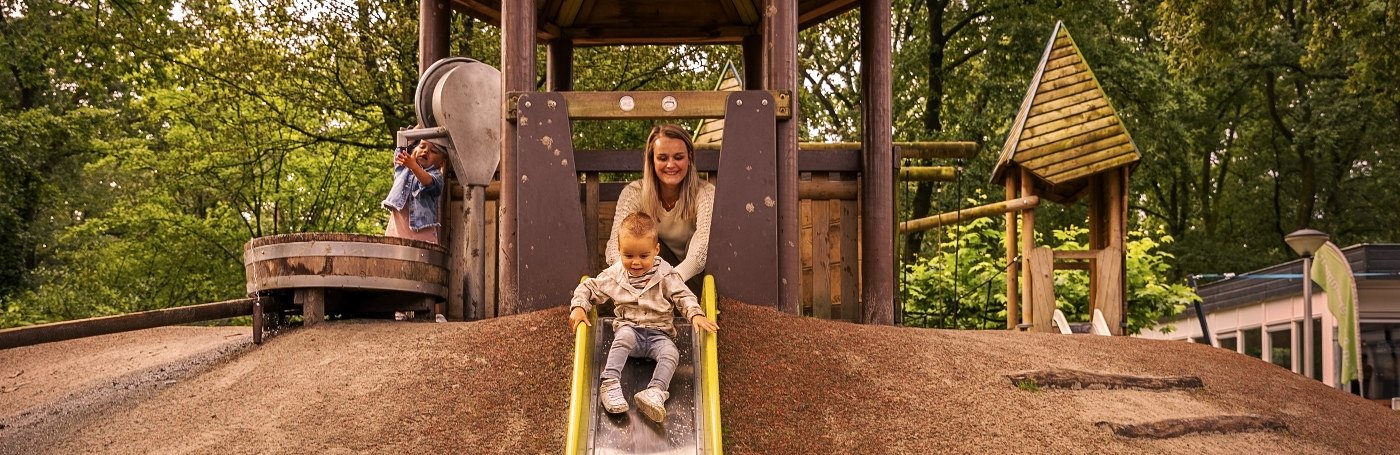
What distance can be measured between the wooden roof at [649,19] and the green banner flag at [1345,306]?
6647 millimetres

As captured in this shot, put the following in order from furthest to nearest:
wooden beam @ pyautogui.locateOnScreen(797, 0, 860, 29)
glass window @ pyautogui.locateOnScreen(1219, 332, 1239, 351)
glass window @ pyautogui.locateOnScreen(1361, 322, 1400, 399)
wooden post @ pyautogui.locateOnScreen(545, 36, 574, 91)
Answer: glass window @ pyautogui.locateOnScreen(1219, 332, 1239, 351) < glass window @ pyautogui.locateOnScreen(1361, 322, 1400, 399) < wooden post @ pyautogui.locateOnScreen(545, 36, 574, 91) < wooden beam @ pyautogui.locateOnScreen(797, 0, 860, 29)

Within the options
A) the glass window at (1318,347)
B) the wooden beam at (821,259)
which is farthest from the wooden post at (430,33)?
the glass window at (1318,347)

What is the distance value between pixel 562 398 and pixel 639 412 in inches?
18.2

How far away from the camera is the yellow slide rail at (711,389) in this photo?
588cm

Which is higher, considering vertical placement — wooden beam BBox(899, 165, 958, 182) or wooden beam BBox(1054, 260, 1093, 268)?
wooden beam BBox(899, 165, 958, 182)

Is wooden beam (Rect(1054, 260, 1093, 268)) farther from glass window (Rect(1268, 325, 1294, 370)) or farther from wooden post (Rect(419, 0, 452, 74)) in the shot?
glass window (Rect(1268, 325, 1294, 370))

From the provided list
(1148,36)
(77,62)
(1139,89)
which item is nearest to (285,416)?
(77,62)

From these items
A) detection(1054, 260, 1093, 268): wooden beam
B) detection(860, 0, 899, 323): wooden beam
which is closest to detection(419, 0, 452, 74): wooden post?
detection(860, 0, 899, 323): wooden beam

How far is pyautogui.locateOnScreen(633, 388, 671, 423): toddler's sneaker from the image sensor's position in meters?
6.09

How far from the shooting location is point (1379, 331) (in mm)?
25312

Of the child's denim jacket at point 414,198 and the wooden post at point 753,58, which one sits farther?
the wooden post at point 753,58

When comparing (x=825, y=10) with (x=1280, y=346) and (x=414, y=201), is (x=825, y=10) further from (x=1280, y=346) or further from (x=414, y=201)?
(x=1280, y=346)

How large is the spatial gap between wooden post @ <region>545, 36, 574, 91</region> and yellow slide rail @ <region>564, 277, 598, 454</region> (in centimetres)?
611

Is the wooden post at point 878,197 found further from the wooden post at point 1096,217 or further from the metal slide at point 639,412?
the wooden post at point 1096,217
